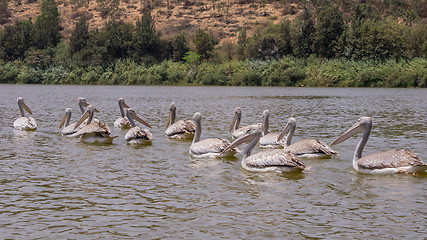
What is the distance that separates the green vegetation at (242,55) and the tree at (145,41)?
4.9 inches

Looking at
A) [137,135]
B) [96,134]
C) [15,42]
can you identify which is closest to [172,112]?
[137,135]

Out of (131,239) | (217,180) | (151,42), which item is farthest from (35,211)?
(151,42)

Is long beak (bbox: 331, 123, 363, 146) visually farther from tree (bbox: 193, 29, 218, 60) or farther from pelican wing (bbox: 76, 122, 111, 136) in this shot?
tree (bbox: 193, 29, 218, 60)

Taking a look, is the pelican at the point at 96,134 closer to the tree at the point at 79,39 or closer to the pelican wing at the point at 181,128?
the pelican wing at the point at 181,128

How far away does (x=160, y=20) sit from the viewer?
88.4m

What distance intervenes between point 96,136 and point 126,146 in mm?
852

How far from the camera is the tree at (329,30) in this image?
5806cm

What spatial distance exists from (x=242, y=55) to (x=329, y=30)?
11343 mm

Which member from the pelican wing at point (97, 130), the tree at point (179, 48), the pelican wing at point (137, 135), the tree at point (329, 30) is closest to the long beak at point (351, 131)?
the pelican wing at point (137, 135)

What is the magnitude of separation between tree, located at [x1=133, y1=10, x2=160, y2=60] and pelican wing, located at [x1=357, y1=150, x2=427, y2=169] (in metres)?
56.8

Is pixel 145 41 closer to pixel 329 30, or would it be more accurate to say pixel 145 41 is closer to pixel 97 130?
pixel 329 30

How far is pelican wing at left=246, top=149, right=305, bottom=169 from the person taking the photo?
9.54 meters

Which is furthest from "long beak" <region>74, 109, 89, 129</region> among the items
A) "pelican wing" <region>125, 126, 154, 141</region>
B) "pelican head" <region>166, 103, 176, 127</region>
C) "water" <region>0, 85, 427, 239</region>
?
"pelican head" <region>166, 103, 176, 127</region>

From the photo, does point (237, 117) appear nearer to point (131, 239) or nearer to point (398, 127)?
point (398, 127)
